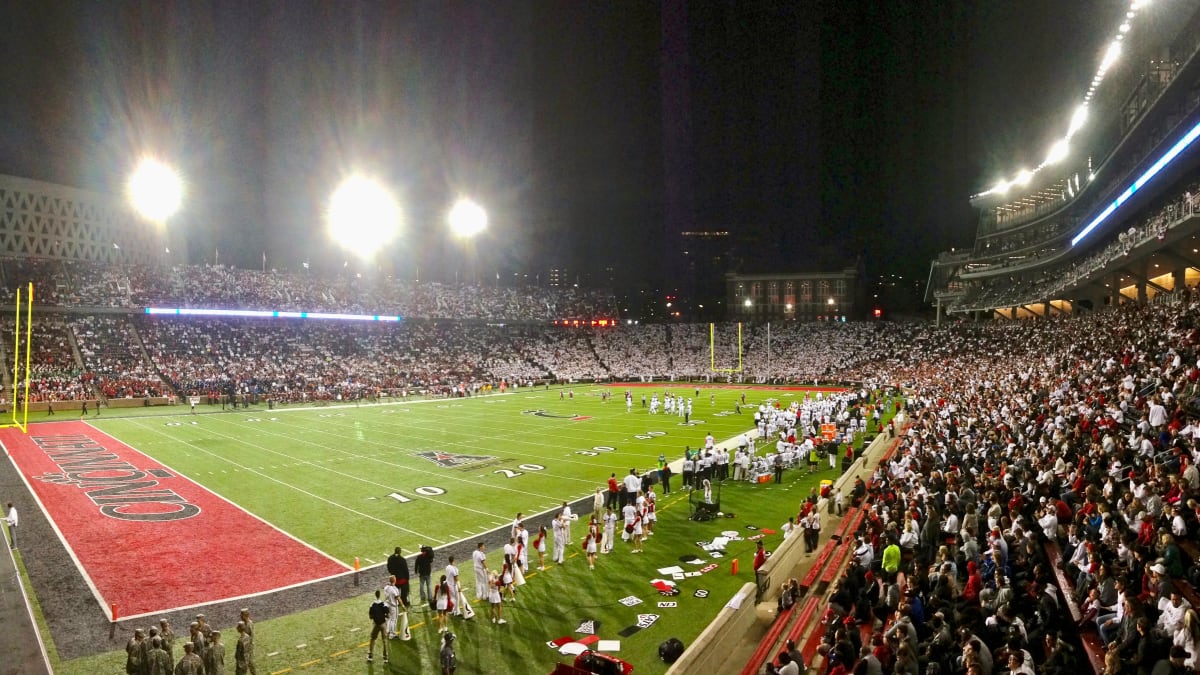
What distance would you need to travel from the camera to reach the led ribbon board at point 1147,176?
24.4 m

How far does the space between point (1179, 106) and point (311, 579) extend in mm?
40194

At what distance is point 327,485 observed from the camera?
21.6 meters

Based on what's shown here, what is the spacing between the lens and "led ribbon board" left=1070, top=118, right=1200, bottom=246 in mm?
24438

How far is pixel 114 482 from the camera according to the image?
21609mm

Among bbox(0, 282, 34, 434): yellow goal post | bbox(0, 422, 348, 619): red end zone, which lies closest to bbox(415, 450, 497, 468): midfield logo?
bbox(0, 422, 348, 619): red end zone

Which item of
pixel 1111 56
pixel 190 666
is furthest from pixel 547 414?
pixel 1111 56

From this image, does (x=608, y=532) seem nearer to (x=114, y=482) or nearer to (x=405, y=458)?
(x=405, y=458)

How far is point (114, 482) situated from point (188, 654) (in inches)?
656

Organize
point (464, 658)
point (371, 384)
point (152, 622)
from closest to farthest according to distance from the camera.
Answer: point (464, 658)
point (152, 622)
point (371, 384)

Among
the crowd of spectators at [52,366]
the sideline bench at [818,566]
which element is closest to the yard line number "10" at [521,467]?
A: the sideline bench at [818,566]

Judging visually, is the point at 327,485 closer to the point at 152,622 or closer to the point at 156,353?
the point at 152,622

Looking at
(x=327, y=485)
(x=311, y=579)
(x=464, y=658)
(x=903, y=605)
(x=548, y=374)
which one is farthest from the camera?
(x=548, y=374)

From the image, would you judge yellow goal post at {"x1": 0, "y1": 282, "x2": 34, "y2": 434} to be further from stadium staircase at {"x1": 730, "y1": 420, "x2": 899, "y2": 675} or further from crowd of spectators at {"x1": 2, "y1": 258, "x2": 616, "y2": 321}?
stadium staircase at {"x1": 730, "y1": 420, "x2": 899, "y2": 675}

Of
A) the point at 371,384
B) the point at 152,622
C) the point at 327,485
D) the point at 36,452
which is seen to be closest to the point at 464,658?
the point at 152,622
